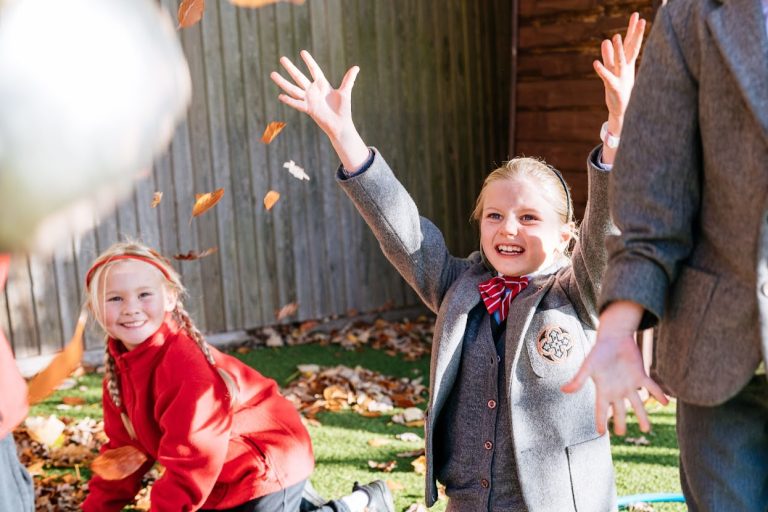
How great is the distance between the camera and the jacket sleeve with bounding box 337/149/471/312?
257 cm

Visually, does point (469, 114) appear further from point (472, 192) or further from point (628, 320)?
point (628, 320)

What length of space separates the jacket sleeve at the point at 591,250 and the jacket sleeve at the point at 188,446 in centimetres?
122

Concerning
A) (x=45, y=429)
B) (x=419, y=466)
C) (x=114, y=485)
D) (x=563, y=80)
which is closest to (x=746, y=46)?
(x=114, y=485)

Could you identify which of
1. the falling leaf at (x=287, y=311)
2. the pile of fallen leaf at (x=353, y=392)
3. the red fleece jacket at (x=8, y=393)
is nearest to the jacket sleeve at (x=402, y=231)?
the red fleece jacket at (x=8, y=393)

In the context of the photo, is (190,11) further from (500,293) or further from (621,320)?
(621,320)

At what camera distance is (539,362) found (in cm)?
257

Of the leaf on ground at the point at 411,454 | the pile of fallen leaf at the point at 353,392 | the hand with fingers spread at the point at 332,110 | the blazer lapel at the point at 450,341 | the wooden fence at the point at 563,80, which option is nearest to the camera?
the hand with fingers spread at the point at 332,110

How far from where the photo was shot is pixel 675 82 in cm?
161

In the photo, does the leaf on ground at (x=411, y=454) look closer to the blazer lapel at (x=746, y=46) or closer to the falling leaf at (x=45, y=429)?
the falling leaf at (x=45, y=429)

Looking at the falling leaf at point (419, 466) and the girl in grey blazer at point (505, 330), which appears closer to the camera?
the girl in grey blazer at point (505, 330)

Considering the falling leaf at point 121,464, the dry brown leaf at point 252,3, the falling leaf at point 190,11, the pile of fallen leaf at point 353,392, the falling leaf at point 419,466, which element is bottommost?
the pile of fallen leaf at point 353,392

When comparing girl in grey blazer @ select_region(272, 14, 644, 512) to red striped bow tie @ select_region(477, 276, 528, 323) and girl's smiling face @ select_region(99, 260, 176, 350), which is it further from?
girl's smiling face @ select_region(99, 260, 176, 350)

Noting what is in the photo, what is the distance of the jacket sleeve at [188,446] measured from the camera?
9.72ft

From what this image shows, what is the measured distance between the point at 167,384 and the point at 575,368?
51.9 inches
